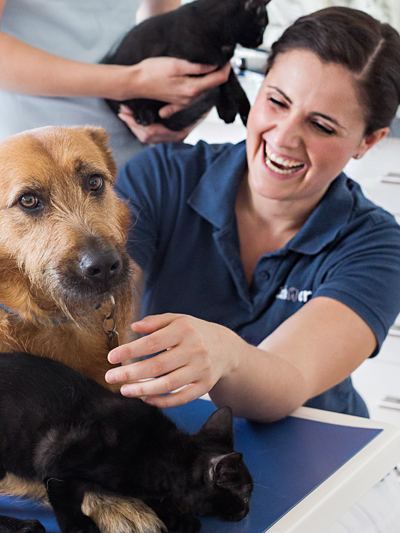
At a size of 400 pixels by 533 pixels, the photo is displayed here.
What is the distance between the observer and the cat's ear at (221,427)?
73cm

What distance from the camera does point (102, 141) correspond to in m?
0.78

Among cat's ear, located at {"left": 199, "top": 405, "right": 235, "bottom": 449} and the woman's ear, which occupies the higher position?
the woman's ear

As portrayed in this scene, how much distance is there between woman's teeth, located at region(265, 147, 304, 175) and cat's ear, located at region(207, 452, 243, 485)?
2.40ft

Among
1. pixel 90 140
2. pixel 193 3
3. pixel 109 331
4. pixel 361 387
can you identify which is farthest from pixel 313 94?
pixel 361 387

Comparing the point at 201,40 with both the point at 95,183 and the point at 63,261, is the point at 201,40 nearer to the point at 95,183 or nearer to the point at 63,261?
the point at 95,183

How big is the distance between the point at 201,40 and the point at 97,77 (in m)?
0.36

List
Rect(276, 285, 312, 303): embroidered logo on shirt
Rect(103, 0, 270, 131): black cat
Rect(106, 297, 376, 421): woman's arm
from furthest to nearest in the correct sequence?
Rect(276, 285, 312, 303): embroidered logo on shirt, Rect(103, 0, 270, 131): black cat, Rect(106, 297, 376, 421): woman's arm

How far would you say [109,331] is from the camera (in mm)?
731

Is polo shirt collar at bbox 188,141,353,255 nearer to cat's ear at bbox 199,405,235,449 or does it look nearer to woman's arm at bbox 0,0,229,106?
woman's arm at bbox 0,0,229,106

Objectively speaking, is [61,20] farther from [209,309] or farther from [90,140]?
[209,309]

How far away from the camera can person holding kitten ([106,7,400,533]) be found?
104 centimetres

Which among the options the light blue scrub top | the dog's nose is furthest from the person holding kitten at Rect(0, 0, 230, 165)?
the dog's nose

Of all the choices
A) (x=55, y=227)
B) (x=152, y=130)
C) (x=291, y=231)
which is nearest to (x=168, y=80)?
(x=152, y=130)

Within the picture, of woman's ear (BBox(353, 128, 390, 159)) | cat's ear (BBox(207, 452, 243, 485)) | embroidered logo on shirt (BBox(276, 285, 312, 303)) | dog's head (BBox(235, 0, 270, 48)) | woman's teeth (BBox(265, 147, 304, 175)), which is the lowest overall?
embroidered logo on shirt (BBox(276, 285, 312, 303))
